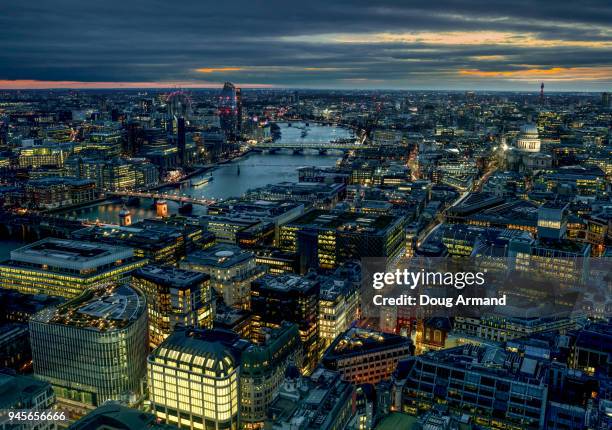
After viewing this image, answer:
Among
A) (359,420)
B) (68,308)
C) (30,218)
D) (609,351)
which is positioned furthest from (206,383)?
(30,218)

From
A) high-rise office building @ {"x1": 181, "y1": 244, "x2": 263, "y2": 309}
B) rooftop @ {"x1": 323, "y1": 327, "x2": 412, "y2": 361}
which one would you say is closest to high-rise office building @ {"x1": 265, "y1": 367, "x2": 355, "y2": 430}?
Answer: rooftop @ {"x1": 323, "y1": 327, "x2": 412, "y2": 361}

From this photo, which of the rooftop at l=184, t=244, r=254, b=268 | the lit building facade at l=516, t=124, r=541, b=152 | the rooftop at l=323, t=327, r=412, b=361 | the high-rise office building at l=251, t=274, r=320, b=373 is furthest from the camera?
the lit building facade at l=516, t=124, r=541, b=152

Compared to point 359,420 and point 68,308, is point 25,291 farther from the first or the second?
point 359,420

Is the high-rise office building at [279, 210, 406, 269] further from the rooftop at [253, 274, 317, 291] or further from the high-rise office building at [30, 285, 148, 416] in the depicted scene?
the high-rise office building at [30, 285, 148, 416]

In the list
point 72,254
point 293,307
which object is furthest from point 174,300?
point 72,254

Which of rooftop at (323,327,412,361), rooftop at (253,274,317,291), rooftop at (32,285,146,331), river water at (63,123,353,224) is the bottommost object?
river water at (63,123,353,224)

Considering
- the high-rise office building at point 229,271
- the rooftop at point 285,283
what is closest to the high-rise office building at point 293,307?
the rooftop at point 285,283
